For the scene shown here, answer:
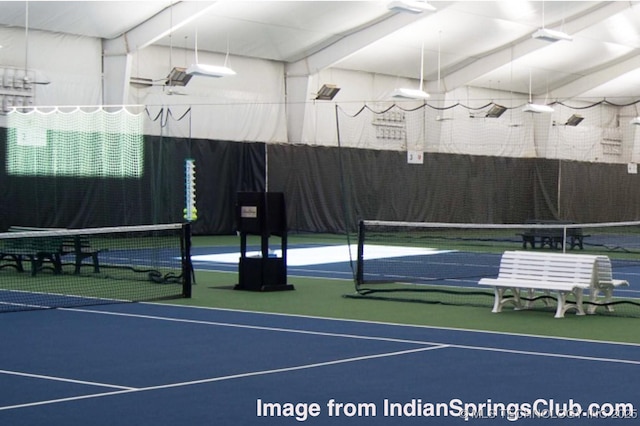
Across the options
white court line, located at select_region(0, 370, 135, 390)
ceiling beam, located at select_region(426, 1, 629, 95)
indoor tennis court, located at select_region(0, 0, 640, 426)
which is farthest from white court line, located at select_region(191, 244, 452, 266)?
ceiling beam, located at select_region(426, 1, 629, 95)

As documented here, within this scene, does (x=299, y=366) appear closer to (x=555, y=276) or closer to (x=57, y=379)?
(x=57, y=379)

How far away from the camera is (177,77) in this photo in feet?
88.3

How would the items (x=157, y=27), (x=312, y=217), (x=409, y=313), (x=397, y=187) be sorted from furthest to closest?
(x=312, y=217) → (x=157, y=27) → (x=397, y=187) → (x=409, y=313)

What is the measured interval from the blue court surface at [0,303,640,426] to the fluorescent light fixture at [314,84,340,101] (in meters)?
19.6

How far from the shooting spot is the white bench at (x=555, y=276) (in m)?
11.2

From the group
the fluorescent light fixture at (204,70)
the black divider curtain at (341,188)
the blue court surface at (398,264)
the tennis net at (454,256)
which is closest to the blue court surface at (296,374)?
the tennis net at (454,256)

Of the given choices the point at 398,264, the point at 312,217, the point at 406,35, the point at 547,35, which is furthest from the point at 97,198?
the point at 406,35

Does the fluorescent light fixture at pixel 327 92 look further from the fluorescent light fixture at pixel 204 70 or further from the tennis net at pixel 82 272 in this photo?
the tennis net at pixel 82 272

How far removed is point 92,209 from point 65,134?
125 centimetres

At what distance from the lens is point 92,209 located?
702 inches

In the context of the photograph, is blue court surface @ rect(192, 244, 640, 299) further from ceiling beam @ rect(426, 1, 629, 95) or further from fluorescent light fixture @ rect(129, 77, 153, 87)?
ceiling beam @ rect(426, 1, 629, 95)

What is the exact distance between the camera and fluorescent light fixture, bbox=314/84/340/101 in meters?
30.1

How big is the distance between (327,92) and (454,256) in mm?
10551

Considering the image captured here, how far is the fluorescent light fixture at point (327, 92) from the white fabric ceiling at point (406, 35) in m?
0.61
